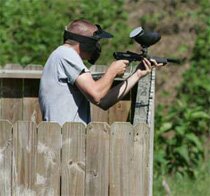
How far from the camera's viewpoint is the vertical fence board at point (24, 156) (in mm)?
5379

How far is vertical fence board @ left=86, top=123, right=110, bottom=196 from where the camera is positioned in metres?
5.33

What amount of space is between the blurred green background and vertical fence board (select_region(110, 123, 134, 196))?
297 cm

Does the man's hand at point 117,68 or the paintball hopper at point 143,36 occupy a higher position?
the paintball hopper at point 143,36

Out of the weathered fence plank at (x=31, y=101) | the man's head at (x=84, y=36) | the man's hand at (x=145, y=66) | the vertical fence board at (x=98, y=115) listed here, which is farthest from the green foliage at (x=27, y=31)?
the man's hand at (x=145, y=66)

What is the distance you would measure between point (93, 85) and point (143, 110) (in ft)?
1.92

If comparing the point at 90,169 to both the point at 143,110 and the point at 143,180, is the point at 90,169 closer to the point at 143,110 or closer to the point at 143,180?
the point at 143,180

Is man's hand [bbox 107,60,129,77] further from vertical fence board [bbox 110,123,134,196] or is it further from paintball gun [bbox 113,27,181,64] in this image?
vertical fence board [bbox 110,123,134,196]

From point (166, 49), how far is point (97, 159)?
20.5ft

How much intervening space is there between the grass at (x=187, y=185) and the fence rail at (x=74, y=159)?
2933 millimetres

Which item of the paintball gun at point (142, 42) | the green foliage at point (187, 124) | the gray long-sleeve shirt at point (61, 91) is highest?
the paintball gun at point (142, 42)

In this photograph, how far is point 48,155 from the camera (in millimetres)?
5363

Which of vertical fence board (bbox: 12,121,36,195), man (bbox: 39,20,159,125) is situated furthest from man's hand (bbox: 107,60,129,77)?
vertical fence board (bbox: 12,121,36,195)

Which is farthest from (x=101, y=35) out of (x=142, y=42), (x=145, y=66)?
(x=145, y=66)

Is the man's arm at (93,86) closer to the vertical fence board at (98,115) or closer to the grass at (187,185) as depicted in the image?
the vertical fence board at (98,115)
